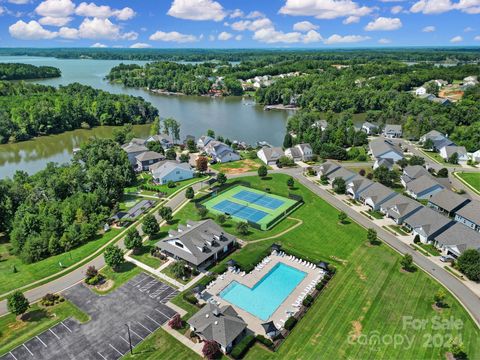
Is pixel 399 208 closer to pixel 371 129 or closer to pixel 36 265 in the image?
pixel 36 265

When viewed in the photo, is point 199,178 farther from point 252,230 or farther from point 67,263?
point 67,263

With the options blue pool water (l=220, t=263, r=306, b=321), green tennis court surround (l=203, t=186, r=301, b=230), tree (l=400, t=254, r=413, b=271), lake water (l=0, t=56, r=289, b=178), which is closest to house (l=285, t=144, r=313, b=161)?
lake water (l=0, t=56, r=289, b=178)

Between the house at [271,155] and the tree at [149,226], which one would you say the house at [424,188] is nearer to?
the house at [271,155]

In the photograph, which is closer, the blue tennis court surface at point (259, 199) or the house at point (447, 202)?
the house at point (447, 202)

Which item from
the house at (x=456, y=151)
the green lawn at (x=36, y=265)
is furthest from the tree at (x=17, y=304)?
the house at (x=456, y=151)

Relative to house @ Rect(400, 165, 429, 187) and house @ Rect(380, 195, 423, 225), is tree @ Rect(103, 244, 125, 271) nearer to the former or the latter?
house @ Rect(380, 195, 423, 225)
